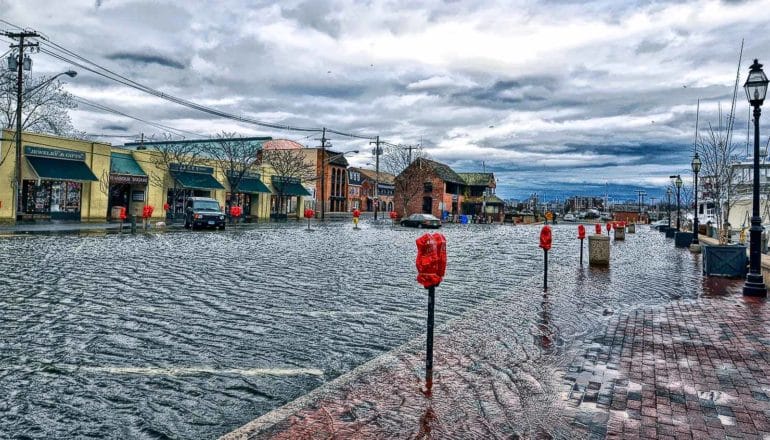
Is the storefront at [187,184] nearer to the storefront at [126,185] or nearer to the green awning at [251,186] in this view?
the storefront at [126,185]

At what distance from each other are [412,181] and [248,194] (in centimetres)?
2534

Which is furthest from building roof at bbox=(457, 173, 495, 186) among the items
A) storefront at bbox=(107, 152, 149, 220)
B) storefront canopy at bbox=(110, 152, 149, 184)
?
storefront canopy at bbox=(110, 152, 149, 184)

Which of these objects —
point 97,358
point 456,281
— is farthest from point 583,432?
point 456,281

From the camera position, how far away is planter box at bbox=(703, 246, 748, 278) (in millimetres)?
Result: 13852

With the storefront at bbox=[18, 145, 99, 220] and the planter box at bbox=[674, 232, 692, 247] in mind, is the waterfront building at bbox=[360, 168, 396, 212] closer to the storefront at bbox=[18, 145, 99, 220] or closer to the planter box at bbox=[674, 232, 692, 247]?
the storefront at bbox=[18, 145, 99, 220]

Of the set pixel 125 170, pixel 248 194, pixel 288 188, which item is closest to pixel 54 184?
pixel 125 170

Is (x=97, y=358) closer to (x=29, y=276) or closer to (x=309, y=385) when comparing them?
(x=309, y=385)

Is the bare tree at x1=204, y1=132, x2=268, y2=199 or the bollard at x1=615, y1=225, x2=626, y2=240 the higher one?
the bare tree at x1=204, y1=132, x2=268, y2=199

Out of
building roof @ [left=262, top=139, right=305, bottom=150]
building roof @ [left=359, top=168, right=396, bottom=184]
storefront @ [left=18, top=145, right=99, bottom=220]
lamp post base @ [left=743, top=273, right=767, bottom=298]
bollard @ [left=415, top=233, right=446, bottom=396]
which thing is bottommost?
lamp post base @ [left=743, top=273, right=767, bottom=298]

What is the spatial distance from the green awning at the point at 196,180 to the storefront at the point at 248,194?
2349 mm

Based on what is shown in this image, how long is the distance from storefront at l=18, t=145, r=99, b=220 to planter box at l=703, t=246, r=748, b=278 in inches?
1378

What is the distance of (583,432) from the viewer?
156 inches

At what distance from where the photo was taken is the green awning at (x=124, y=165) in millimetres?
40041

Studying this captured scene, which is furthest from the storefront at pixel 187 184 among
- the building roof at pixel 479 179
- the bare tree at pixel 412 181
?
the building roof at pixel 479 179
